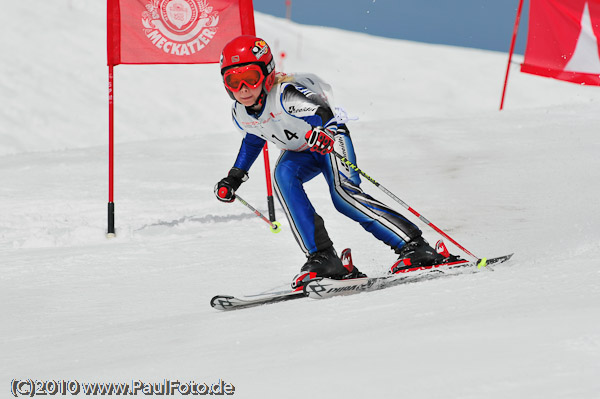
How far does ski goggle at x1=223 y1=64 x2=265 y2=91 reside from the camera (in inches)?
153

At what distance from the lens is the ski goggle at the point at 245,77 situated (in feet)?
12.8

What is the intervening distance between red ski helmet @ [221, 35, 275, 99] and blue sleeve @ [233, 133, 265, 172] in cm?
52

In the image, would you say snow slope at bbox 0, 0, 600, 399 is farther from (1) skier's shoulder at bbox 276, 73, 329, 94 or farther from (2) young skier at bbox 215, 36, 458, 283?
(1) skier's shoulder at bbox 276, 73, 329, 94

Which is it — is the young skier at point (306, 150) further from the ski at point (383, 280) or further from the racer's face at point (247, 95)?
the ski at point (383, 280)

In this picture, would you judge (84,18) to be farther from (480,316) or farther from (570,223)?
(480,316)

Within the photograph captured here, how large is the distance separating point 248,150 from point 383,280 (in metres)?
1.28

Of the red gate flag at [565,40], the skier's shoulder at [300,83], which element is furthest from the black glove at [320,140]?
the red gate flag at [565,40]

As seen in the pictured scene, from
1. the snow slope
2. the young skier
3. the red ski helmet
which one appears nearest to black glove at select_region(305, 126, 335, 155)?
the young skier

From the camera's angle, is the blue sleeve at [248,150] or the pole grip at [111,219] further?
the pole grip at [111,219]

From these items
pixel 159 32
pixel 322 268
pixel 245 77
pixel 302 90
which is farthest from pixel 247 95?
pixel 159 32

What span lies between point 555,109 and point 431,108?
38.2ft

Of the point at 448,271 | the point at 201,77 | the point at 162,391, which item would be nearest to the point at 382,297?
the point at 448,271

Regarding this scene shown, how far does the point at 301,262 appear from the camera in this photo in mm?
5289

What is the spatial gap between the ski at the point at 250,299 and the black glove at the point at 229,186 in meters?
0.74
